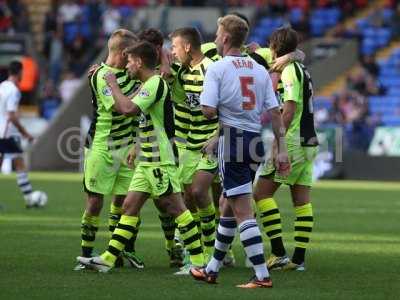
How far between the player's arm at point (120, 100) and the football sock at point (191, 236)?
3.40ft

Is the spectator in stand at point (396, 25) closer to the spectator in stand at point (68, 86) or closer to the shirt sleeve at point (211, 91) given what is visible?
the spectator in stand at point (68, 86)

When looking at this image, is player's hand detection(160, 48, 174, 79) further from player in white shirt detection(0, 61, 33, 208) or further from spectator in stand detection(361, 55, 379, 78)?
spectator in stand detection(361, 55, 379, 78)

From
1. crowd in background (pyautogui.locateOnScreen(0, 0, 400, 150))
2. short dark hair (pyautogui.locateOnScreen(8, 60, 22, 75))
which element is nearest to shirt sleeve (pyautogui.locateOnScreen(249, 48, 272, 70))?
short dark hair (pyautogui.locateOnScreen(8, 60, 22, 75))

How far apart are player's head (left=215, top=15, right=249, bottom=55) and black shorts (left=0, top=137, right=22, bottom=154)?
30.0ft

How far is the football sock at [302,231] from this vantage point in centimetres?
1143

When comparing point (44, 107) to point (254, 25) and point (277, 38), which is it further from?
point (277, 38)

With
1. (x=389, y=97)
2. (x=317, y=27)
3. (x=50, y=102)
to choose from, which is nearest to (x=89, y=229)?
(x=389, y=97)

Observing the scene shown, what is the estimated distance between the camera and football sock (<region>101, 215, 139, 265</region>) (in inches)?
410

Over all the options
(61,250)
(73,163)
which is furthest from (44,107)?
(61,250)

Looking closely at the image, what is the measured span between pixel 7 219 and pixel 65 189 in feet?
23.5

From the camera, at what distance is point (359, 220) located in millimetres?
17562

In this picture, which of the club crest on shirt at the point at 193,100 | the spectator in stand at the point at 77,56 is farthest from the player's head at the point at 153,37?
the spectator in stand at the point at 77,56

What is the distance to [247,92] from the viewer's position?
9828mm

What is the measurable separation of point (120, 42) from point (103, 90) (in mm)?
483
